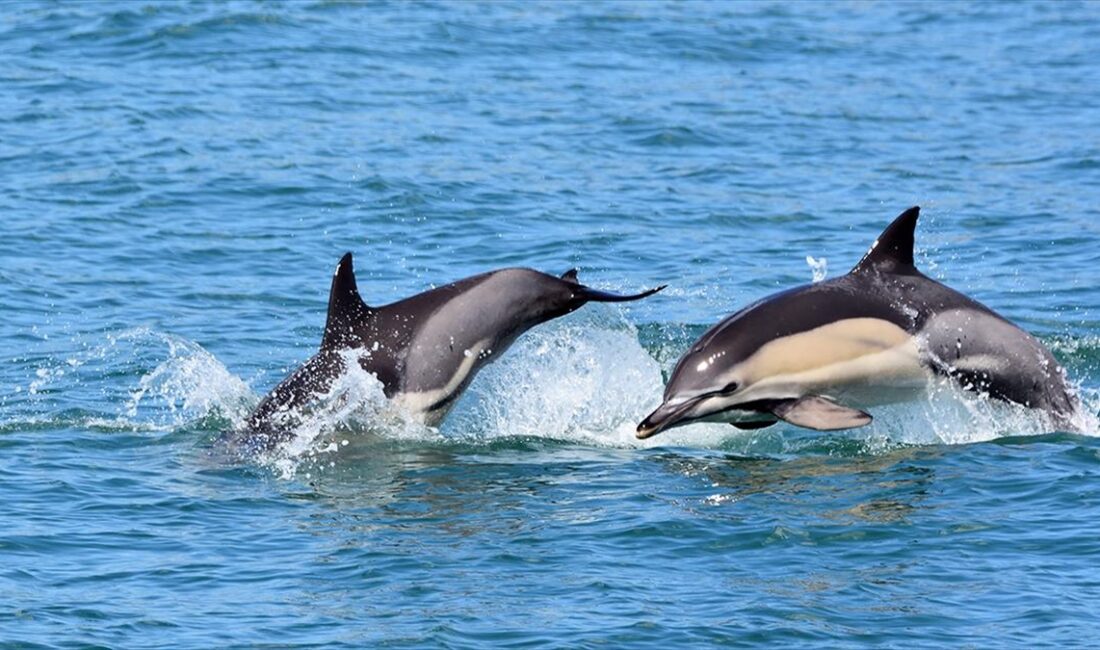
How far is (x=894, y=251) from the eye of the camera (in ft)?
45.3

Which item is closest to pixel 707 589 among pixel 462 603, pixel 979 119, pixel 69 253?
pixel 462 603

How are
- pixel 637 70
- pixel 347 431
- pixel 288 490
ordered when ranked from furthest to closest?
pixel 637 70 → pixel 347 431 → pixel 288 490

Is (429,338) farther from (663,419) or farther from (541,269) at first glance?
(541,269)

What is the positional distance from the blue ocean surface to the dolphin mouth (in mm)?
351

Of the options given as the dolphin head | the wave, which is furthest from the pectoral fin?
the wave

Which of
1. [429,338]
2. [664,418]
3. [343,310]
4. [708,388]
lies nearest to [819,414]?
[708,388]

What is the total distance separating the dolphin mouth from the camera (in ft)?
43.0

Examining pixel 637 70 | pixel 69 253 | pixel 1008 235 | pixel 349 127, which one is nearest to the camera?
pixel 69 253

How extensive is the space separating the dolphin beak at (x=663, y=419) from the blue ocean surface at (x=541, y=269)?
1.15ft

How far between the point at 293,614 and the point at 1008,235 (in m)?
13.2

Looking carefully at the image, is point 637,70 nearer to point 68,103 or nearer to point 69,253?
point 68,103

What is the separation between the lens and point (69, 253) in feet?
67.8

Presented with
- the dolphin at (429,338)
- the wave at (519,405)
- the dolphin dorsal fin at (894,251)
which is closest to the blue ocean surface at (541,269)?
the wave at (519,405)

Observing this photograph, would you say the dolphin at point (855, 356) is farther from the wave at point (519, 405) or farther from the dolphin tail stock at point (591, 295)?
the dolphin tail stock at point (591, 295)
